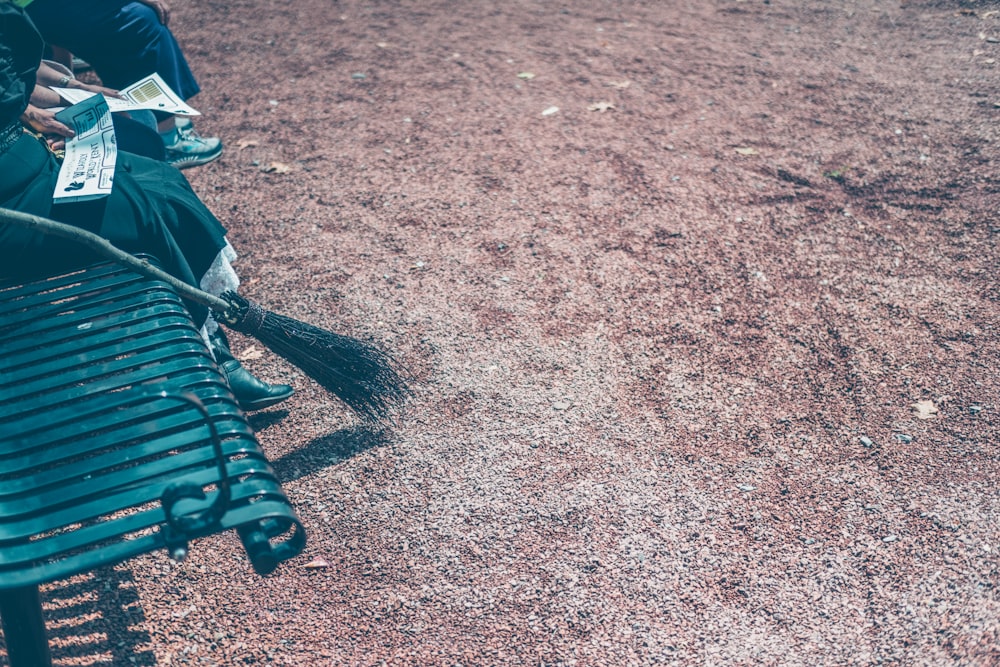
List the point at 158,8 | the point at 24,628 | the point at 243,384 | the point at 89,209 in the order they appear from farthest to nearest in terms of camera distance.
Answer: the point at 158,8 → the point at 243,384 → the point at 89,209 → the point at 24,628

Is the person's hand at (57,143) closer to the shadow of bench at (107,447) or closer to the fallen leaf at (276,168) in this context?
the shadow of bench at (107,447)

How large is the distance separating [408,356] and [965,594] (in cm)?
238

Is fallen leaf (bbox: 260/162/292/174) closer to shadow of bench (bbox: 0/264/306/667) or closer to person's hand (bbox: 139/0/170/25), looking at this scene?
person's hand (bbox: 139/0/170/25)

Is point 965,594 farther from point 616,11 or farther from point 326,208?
point 616,11

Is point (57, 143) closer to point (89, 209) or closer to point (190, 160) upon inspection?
point (89, 209)

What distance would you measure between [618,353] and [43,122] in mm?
2734

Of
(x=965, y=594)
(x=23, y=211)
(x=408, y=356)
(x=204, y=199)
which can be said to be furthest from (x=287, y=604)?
(x=204, y=199)

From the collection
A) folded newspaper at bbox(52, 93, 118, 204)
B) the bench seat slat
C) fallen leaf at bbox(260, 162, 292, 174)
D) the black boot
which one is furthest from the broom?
fallen leaf at bbox(260, 162, 292, 174)

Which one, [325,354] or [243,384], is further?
[243,384]

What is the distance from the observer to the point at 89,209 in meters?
2.70

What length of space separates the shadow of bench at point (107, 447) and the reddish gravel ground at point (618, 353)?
0.73 m

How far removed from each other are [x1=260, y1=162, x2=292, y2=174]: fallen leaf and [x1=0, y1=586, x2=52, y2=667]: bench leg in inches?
138

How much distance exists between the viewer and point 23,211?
8.55 ft

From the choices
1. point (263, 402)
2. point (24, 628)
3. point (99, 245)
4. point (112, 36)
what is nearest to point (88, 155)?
point (99, 245)
